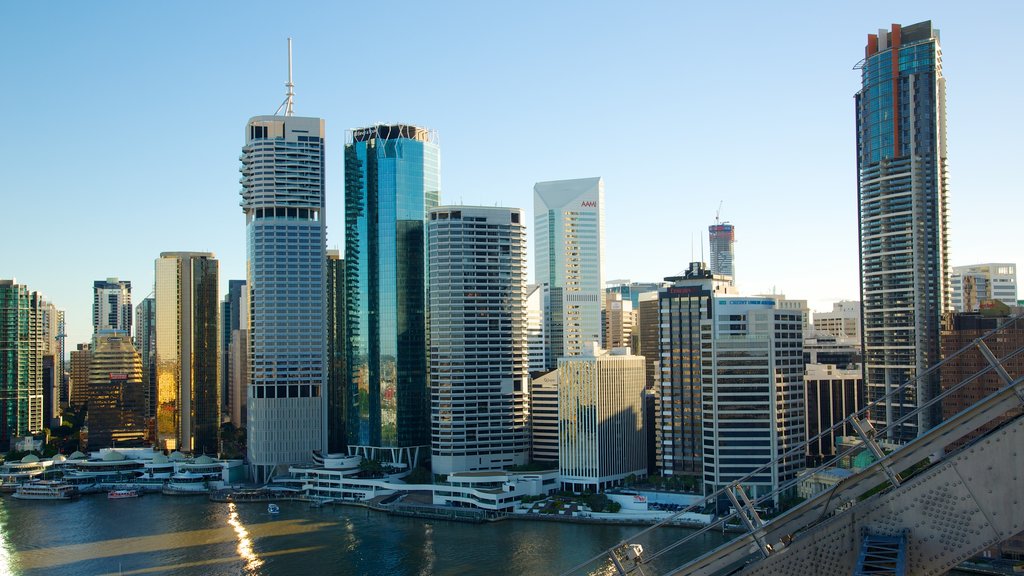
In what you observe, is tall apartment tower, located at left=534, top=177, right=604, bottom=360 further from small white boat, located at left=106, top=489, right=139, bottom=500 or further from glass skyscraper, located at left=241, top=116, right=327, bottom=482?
small white boat, located at left=106, top=489, right=139, bottom=500

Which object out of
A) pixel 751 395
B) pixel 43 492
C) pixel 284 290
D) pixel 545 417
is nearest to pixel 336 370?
pixel 284 290

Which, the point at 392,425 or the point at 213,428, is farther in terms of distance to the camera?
the point at 213,428

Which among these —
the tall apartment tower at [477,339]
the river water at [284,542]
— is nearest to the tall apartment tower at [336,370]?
the tall apartment tower at [477,339]

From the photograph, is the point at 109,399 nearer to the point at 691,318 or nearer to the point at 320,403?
the point at 320,403

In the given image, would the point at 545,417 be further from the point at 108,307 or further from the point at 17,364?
the point at 108,307

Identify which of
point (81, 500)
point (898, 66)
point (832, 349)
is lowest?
point (81, 500)

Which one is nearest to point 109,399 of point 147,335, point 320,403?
point 147,335

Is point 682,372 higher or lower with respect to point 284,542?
higher

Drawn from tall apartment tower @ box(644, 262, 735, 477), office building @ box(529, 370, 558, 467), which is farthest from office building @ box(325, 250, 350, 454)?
tall apartment tower @ box(644, 262, 735, 477)
